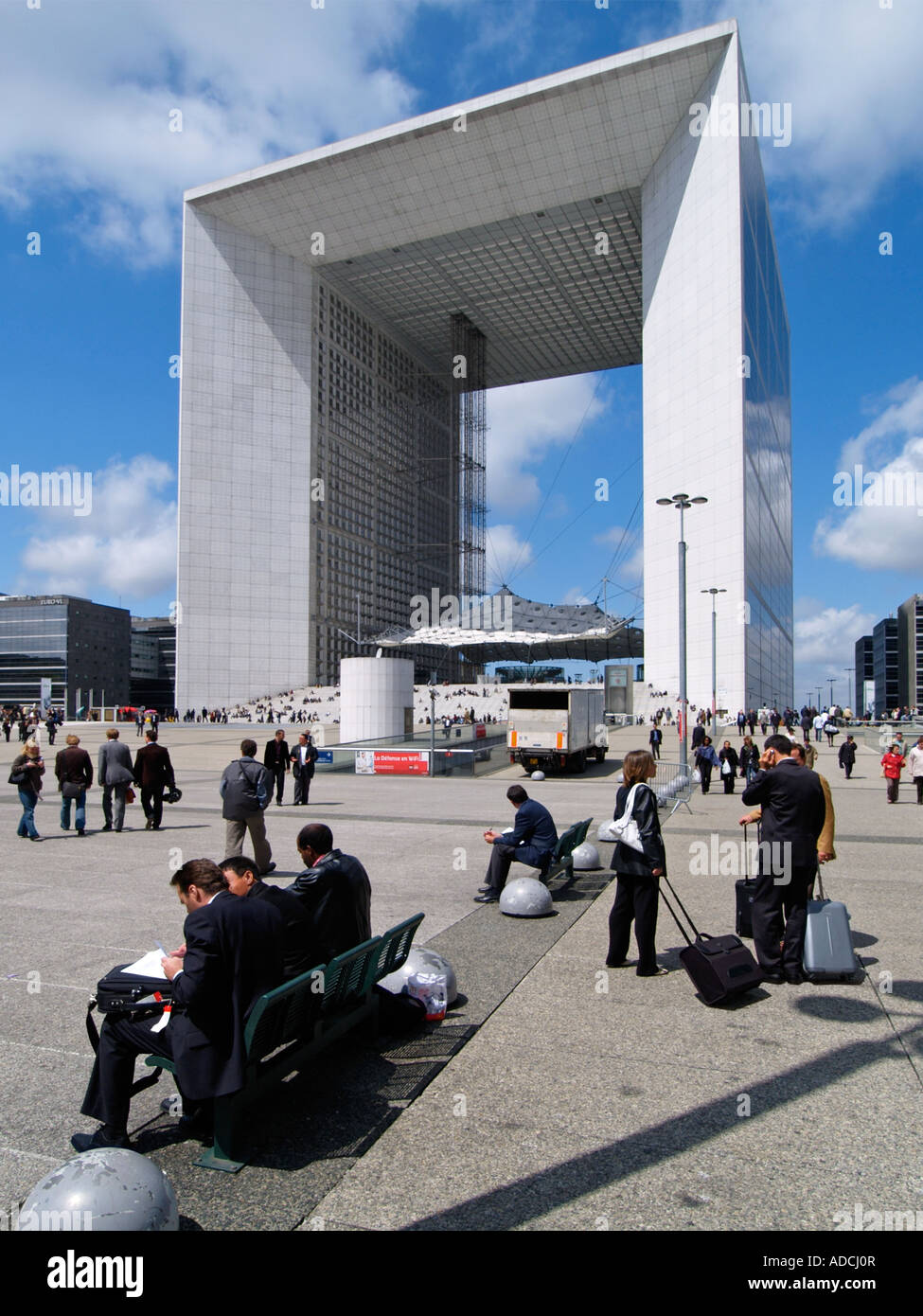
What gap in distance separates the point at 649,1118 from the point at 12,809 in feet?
50.7

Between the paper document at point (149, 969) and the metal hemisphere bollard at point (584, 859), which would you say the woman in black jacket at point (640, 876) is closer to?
the paper document at point (149, 969)

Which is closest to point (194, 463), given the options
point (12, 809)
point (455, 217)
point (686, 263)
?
point (455, 217)

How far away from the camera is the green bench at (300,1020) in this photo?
3.65 metres

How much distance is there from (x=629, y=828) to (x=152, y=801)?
Result: 31.9 ft

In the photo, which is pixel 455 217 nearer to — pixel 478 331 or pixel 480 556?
pixel 478 331

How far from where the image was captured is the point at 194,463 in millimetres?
73562

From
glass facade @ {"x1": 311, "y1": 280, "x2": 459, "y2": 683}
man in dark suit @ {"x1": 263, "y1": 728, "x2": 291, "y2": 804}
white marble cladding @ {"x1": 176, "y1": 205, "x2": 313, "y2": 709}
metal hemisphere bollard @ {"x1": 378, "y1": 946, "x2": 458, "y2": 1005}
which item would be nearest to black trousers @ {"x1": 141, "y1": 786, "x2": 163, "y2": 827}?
man in dark suit @ {"x1": 263, "y1": 728, "x2": 291, "y2": 804}

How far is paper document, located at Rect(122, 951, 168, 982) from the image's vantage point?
13.6 ft

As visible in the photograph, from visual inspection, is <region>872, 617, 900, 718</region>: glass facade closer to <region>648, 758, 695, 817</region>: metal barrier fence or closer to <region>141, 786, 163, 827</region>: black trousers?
<region>648, 758, 695, 817</region>: metal barrier fence

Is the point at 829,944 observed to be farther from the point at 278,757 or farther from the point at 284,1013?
the point at 278,757

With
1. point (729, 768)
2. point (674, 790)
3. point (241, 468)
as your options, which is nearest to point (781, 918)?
point (674, 790)

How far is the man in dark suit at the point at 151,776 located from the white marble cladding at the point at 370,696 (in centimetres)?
1930

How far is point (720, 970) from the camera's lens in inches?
220

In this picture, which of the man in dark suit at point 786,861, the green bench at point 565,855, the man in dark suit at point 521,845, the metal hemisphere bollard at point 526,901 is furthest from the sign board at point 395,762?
the man in dark suit at point 786,861
